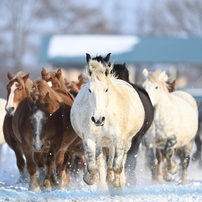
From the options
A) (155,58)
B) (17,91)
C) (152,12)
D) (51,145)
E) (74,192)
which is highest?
(152,12)

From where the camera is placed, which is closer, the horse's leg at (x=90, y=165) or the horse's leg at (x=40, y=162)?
the horse's leg at (x=90, y=165)

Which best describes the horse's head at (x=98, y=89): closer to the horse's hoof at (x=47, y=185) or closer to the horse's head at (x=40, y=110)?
the horse's head at (x=40, y=110)

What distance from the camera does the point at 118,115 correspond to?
928 centimetres

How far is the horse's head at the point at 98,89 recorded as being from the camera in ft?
28.3

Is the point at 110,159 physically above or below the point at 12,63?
below

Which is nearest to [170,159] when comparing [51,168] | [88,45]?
[51,168]

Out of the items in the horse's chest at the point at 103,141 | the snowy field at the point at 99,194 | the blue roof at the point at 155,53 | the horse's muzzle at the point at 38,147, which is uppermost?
the blue roof at the point at 155,53

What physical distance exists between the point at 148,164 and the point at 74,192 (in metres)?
2.71

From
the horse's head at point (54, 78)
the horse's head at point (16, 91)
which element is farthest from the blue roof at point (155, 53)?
the horse's head at point (16, 91)

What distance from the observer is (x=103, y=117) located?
8617mm

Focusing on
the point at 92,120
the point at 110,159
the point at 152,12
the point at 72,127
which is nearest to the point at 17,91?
the point at 72,127

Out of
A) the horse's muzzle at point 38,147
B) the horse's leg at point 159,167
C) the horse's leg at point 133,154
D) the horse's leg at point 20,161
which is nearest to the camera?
the horse's muzzle at point 38,147

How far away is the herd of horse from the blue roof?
22895 mm

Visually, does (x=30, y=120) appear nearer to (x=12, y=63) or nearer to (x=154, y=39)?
(x=154, y=39)
